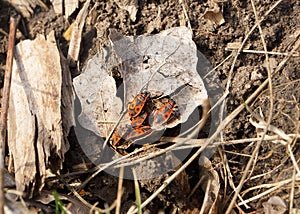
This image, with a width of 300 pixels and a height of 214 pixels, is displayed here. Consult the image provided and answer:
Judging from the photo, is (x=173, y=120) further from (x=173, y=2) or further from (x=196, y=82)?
(x=173, y=2)

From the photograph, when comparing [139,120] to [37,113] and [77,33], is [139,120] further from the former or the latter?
[77,33]

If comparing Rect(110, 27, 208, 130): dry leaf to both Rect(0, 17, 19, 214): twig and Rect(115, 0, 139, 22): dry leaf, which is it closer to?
Rect(115, 0, 139, 22): dry leaf

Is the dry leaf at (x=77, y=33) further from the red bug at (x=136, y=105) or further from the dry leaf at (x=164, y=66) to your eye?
the red bug at (x=136, y=105)

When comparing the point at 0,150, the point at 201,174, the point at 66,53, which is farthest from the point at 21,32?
the point at 201,174

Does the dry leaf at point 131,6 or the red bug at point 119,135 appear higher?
the dry leaf at point 131,6

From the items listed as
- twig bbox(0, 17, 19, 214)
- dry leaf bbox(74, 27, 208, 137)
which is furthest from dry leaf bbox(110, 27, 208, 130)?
twig bbox(0, 17, 19, 214)

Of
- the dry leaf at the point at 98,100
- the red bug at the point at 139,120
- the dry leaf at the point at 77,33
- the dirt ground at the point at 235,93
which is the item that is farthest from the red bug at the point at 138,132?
the dry leaf at the point at 77,33
